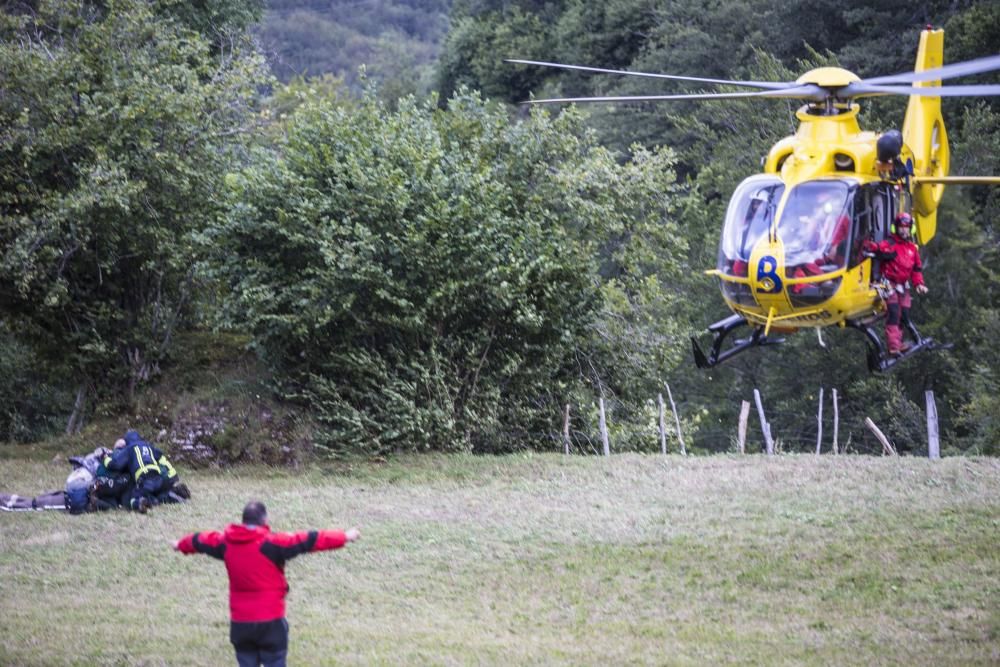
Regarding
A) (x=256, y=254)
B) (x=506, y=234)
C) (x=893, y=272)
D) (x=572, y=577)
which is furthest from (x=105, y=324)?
(x=893, y=272)

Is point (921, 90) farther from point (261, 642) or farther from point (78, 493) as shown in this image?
point (78, 493)

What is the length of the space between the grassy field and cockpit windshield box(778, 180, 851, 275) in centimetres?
313

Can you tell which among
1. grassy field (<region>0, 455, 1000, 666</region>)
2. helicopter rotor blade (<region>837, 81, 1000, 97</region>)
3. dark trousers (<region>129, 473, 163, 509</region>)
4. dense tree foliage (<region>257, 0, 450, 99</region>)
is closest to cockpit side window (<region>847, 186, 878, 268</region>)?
helicopter rotor blade (<region>837, 81, 1000, 97</region>)

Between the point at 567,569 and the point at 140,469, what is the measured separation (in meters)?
6.27

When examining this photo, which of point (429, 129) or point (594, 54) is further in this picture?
point (594, 54)

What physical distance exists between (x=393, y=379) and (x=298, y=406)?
6.50ft

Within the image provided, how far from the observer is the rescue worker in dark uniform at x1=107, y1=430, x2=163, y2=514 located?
1638 centimetres

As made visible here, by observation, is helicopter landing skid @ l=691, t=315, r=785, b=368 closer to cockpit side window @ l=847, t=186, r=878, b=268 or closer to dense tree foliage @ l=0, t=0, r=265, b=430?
cockpit side window @ l=847, t=186, r=878, b=268

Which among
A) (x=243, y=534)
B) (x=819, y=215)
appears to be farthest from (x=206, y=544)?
(x=819, y=215)

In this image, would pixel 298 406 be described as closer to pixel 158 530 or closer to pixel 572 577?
pixel 158 530

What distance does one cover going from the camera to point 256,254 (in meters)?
20.2

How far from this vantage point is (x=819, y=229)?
1412cm

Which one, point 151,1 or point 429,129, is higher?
point 151,1

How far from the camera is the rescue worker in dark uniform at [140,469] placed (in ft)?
53.7
